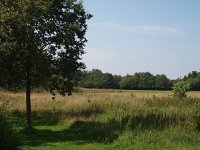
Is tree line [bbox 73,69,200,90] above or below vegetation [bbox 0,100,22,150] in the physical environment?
above

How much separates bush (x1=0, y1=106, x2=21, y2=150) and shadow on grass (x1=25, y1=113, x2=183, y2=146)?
4.13m

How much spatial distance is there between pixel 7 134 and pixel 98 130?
8737 mm

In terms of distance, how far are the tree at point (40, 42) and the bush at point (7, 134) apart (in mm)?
8280

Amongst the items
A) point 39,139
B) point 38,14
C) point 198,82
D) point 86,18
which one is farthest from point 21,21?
point 198,82

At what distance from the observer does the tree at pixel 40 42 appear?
26594 millimetres

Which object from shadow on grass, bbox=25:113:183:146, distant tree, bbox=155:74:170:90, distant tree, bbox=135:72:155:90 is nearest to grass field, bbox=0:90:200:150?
shadow on grass, bbox=25:113:183:146

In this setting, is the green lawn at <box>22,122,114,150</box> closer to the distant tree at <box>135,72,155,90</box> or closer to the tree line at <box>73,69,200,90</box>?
the tree line at <box>73,69,200,90</box>

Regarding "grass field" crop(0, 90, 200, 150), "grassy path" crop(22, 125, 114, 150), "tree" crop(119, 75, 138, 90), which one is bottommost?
"grassy path" crop(22, 125, 114, 150)

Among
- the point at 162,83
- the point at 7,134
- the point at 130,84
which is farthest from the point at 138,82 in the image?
the point at 7,134

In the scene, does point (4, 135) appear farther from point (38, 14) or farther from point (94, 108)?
point (94, 108)

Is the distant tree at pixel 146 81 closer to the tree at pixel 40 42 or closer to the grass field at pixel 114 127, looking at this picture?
the grass field at pixel 114 127

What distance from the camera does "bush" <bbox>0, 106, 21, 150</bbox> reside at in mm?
17547

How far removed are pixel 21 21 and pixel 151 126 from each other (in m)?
10.1

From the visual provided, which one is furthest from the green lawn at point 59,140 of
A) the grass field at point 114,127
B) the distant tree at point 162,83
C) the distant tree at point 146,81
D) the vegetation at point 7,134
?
the distant tree at point 162,83
